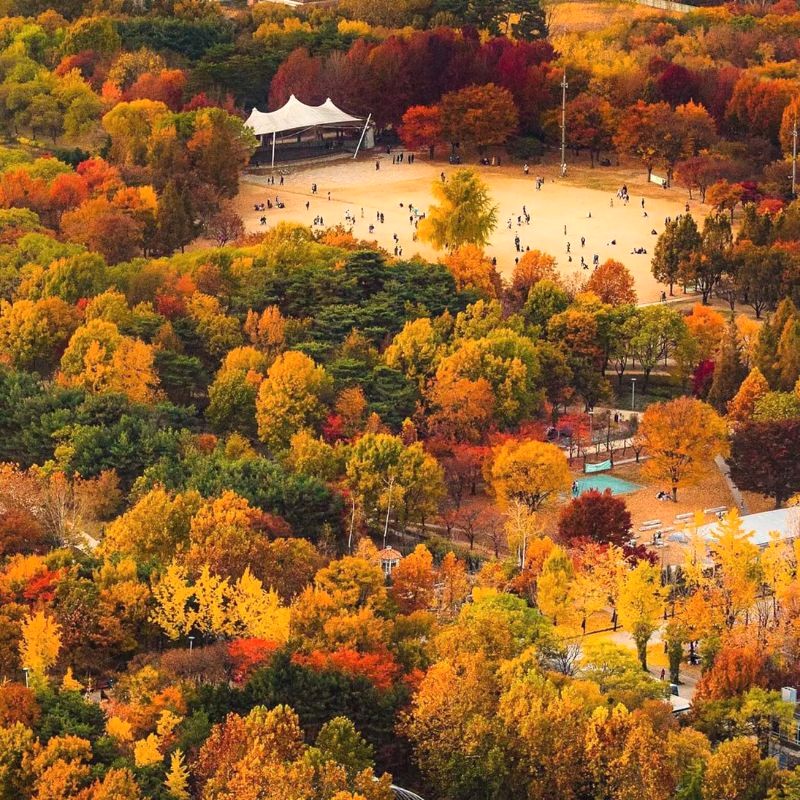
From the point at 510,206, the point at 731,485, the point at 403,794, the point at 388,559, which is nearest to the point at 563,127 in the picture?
the point at 510,206

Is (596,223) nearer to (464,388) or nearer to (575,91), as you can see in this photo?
(575,91)

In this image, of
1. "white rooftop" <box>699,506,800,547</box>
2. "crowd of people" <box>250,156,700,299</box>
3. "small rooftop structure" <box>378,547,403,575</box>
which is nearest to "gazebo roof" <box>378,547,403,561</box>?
"small rooftop structure" <box>378,547,403,575</box>

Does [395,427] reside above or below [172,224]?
below

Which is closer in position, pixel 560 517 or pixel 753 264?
pixel 560 517

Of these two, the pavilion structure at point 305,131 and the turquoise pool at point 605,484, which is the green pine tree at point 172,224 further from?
the turquoise pool at point 605,484

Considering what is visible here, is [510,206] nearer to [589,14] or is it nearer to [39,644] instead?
[589,14]

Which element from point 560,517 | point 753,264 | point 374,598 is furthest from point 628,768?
point 753,264

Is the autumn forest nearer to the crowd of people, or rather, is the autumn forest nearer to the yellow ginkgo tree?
the yellow ginkgo tree
